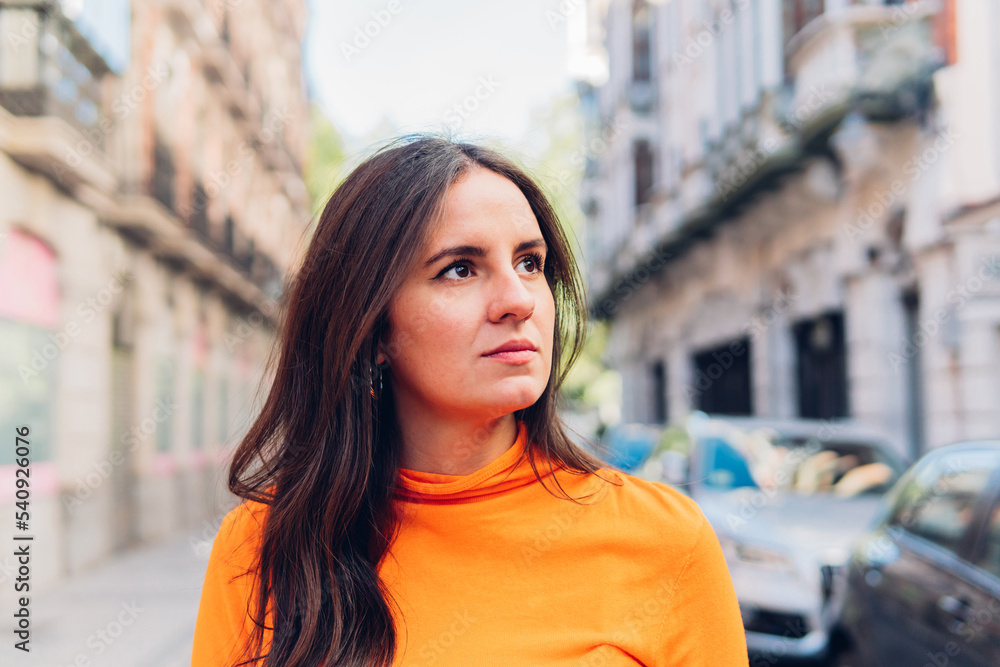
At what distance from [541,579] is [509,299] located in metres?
0.55

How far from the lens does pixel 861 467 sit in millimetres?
7652

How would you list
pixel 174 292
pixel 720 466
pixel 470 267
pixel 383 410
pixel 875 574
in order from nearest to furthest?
pixel 470 267
pixel 383 410
pixel 875 574
pixel 720 466
pixel 174 292

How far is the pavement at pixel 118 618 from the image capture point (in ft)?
22.8

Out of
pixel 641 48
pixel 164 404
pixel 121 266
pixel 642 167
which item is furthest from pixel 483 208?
pixel 641 48

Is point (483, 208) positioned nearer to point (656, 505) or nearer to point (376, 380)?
point (376, 380)

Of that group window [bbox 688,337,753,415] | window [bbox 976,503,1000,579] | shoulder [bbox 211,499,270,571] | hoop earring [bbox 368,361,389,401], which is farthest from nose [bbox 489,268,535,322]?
window [bbox 688,337,753,415]

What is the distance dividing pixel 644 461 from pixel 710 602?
825 cm

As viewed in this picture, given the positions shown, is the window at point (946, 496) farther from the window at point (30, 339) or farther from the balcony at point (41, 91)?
the balcony at point (41, 91)

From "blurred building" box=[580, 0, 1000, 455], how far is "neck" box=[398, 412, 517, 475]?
29.3ft

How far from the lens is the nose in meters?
1.79

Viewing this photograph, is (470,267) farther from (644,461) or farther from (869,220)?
(869,220)

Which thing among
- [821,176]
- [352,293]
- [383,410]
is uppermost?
[821,176]

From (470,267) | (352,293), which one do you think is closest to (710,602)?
(470,267)

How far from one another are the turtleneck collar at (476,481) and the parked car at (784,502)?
367 centimetres
